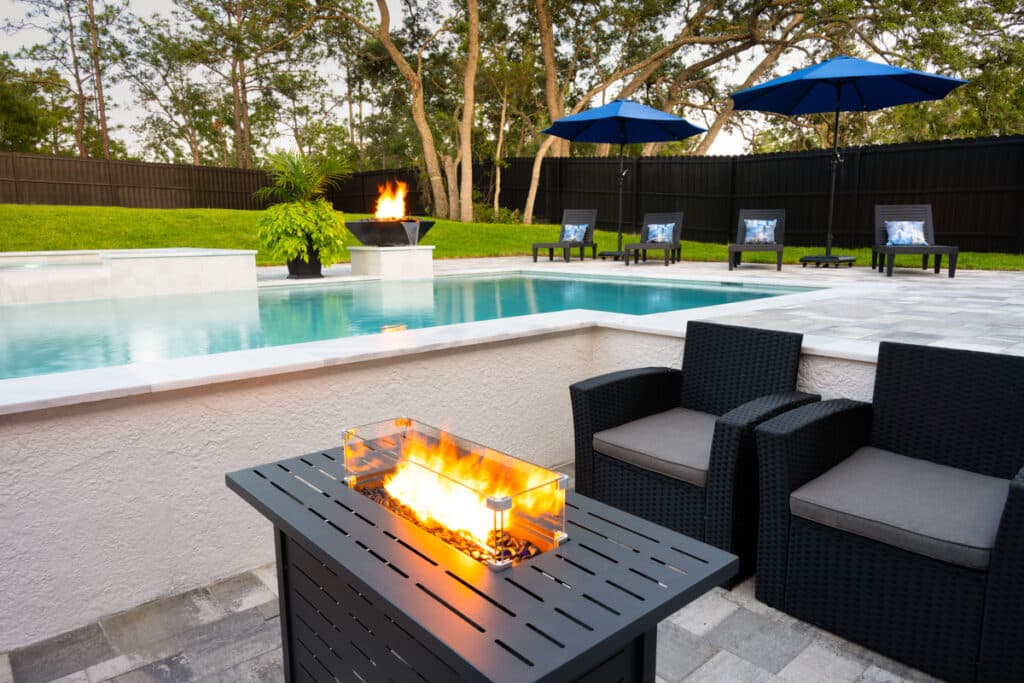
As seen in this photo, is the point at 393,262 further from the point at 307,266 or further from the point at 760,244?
the point at 760,244

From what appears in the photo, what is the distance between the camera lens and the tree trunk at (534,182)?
1702 cm

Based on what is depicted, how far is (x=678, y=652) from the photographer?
6.80ft

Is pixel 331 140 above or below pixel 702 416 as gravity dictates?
above

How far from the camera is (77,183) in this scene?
1700 centimetres

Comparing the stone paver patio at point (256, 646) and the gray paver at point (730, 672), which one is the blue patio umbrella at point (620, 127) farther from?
the gray paver at point (730, 672)

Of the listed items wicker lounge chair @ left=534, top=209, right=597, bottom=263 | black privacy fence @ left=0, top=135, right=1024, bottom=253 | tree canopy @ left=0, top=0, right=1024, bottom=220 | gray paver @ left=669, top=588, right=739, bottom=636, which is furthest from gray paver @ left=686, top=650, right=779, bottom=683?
black privacy fence @ left=0, top=135, right=1024, bottom=253

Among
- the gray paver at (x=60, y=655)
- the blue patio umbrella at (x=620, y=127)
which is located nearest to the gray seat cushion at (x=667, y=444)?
the gray paver at (x=60, y=655)

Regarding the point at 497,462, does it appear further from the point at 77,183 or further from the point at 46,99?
the point at 46,99

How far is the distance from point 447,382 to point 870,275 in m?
6.92

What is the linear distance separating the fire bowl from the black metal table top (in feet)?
27.4

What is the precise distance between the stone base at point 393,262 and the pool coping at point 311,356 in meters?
5.70

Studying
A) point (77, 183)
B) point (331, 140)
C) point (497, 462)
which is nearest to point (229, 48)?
point (77, 183)

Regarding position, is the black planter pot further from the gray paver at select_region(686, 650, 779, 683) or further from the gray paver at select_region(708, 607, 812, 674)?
the gray paver at select_region(686, 650, 779, 683)

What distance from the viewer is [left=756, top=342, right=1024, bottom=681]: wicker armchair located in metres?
1.84
